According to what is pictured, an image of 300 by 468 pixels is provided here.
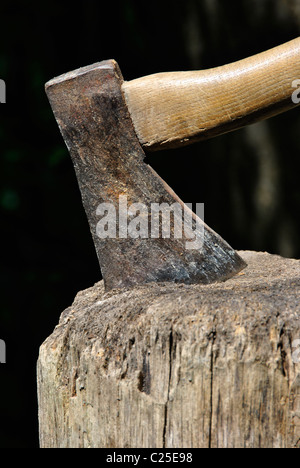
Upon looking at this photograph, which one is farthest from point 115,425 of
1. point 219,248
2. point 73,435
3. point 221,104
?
point 221,104

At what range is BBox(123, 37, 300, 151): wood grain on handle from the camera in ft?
4.75

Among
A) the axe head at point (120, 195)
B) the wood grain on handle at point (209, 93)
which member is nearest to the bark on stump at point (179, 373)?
the axe head at point (120, 195)

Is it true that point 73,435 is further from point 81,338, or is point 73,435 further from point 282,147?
point 282,147

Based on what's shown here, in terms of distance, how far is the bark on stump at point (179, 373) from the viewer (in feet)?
3.69

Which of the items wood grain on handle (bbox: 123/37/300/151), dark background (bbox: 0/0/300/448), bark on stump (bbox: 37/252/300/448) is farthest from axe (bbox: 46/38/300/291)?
dark background (bbox: 0/0/300/448)

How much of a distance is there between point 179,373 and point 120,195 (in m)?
0.51

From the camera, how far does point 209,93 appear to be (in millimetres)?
1452

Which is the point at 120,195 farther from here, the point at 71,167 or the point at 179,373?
the point at 71,167

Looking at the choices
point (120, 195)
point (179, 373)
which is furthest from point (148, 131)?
point (179, 373)

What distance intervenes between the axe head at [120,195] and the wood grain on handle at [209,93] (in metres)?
0.05

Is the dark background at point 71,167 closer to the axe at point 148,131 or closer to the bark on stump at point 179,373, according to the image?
the axe at point 148,131

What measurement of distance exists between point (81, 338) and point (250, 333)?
0.36 metres

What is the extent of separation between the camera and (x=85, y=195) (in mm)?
1499

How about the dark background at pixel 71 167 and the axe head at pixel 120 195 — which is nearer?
the axe head at pixel 120 195
